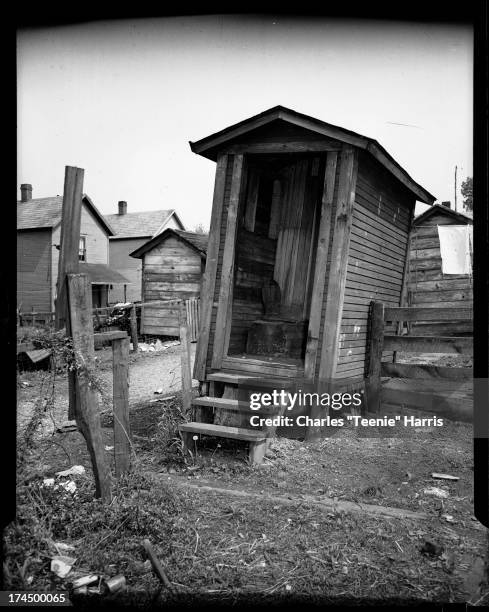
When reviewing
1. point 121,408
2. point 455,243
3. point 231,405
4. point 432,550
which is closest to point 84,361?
point 121,408

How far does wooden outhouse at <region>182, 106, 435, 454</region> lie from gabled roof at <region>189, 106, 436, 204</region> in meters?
0.01

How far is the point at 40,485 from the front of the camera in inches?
139

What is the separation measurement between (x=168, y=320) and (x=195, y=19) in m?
14.6

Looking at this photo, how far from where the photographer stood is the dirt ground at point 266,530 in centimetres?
289

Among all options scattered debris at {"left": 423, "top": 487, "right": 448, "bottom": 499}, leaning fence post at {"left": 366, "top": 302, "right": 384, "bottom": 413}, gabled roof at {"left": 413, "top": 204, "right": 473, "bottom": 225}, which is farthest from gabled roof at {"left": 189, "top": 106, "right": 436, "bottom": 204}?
gabled roof at {"left": 413, "top": 204, "right": 473, "bottom": 225}

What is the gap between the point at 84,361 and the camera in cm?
337

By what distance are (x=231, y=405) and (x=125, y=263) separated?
77.3ft

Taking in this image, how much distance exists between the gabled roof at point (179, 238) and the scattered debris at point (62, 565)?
14.3 m

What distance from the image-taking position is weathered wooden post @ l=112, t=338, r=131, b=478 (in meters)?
3.87

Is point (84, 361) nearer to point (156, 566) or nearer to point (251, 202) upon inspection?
point (156, 566)

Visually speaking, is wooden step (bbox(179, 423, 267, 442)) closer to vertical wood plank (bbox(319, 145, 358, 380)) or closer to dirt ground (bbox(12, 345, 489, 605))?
dirt ground (bbox(12, 345, 489, 605))

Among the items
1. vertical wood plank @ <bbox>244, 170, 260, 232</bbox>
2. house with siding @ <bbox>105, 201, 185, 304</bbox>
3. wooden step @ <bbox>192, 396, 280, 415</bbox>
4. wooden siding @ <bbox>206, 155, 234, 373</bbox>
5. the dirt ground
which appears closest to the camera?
the dirt ground

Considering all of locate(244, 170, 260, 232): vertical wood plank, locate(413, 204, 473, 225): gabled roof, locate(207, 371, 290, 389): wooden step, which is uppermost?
locate(413, 204, 473, 225): gabled roof

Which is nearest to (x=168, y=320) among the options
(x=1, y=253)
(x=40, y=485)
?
(x=40, y=485)
